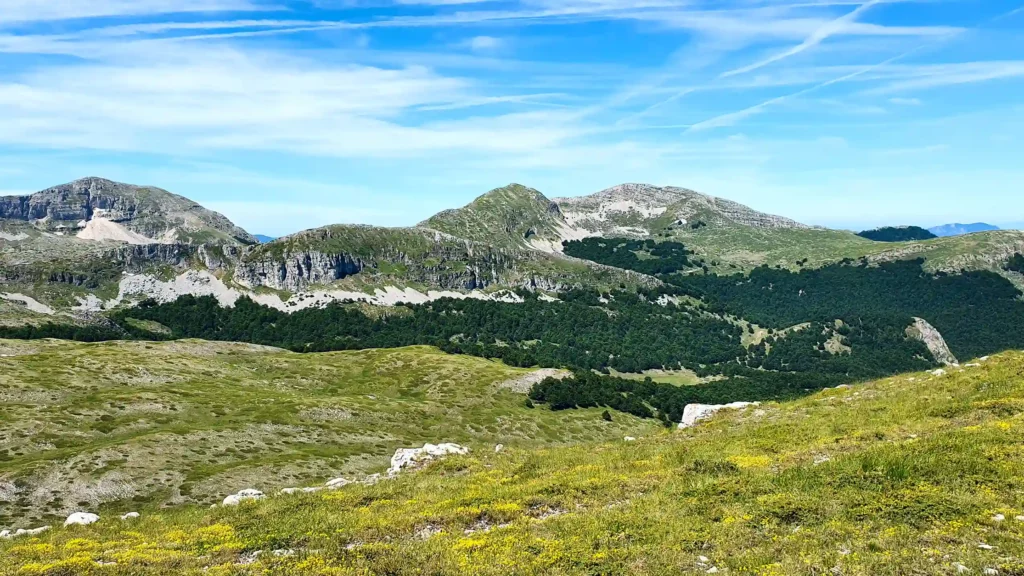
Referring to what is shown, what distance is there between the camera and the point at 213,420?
96438 mm

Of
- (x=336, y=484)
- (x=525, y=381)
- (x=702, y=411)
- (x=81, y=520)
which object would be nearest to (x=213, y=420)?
(x=336, y=484)

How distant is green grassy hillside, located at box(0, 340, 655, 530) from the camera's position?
62.1m

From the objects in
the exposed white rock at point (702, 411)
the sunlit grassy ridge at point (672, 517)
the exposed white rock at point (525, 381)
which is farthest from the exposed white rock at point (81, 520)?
the exposed white rock at point (525, 381)

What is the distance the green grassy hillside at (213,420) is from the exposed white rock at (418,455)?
6.64 m

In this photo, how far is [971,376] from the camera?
1485 inches

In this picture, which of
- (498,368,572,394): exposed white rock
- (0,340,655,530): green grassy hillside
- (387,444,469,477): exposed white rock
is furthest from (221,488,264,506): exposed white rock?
(498,368,572,394): exposed white rock

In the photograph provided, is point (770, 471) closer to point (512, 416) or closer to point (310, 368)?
point (512, 416)

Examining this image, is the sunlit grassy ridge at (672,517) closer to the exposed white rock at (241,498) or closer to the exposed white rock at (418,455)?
the exposed white rock at (241,498)

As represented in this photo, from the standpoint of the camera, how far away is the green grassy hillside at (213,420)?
6212cm

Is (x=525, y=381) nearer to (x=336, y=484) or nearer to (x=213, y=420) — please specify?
(x=213, y=420)

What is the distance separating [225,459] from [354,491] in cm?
5540

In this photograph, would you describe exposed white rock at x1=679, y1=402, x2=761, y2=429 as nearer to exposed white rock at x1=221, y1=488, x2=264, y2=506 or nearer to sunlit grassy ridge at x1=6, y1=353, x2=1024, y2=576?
sunlit grassy ridge at x1=6, y1=353, x2=1024, y2=576

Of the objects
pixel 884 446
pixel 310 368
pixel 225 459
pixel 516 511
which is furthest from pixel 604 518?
pixel 310 368

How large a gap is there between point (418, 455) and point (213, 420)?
72.1m
